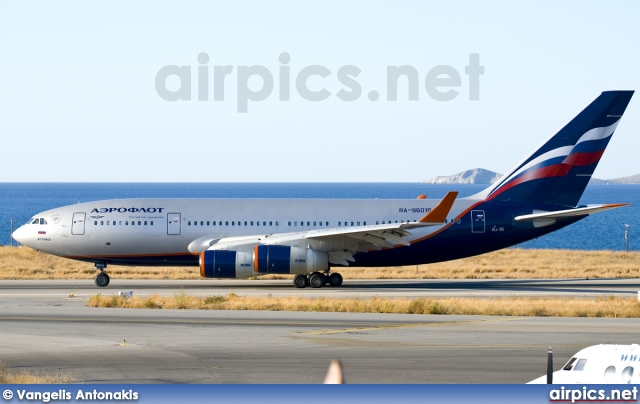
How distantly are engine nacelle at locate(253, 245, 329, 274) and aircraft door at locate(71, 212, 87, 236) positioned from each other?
8115 millimetres

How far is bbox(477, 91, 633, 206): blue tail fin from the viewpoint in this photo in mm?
41781

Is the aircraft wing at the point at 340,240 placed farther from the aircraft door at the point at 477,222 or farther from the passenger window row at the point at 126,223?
the aircraft door at the point at 477,222

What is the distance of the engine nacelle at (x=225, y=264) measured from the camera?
3803cm

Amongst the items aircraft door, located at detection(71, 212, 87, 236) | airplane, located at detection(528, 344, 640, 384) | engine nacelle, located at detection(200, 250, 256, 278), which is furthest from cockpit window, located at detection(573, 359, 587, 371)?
aircraft door, located at detection(71, 212, 87, 236)

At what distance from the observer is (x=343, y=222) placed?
4141 centimetres

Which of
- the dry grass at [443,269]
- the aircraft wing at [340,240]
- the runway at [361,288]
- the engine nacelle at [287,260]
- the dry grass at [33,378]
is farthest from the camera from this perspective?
the dry grass at [443,269]

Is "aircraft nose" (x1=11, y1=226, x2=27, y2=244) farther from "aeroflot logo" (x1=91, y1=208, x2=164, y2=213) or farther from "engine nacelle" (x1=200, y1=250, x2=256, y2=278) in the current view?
"engine nacelle" (x1=200, y1=250, x2=256, y2=278)

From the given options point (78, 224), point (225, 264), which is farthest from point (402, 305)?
point (78, 224)

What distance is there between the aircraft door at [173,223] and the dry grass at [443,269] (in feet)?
26.8

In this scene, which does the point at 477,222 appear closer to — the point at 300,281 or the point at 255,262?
the point at 300,281

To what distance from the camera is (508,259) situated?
64500 millimetres

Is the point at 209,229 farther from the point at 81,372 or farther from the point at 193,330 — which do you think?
the point at 81,372

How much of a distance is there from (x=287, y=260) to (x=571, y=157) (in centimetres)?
1378

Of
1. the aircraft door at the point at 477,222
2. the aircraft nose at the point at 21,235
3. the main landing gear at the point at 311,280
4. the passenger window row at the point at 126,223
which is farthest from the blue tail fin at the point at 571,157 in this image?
the aircraft nose at the point at 21,235
